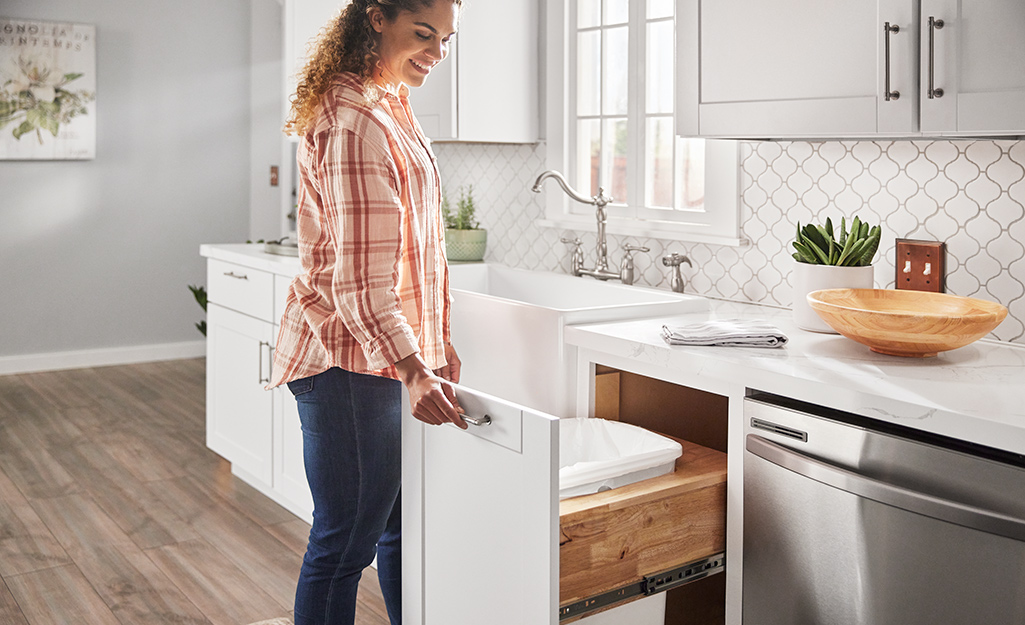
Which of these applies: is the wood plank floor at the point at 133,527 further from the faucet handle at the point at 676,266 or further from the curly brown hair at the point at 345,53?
the curly brown hair at the point at 345,53

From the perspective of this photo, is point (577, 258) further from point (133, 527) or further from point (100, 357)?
point (100, 357)

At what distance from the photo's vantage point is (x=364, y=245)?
1550 mm

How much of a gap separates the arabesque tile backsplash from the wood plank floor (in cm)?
131

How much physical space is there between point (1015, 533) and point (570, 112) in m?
2.12

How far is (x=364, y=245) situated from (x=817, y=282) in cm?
98

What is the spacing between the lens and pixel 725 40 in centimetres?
202

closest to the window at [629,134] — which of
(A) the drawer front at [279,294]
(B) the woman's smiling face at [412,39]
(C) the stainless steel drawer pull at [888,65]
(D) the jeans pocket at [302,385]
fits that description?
(C) the stainless steel drawer pull at [888,65]

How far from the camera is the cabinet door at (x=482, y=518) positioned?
4.56 ft

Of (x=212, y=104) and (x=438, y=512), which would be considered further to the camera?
(x=212, y=104)

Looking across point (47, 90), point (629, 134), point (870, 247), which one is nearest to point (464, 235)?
point (629, 134)

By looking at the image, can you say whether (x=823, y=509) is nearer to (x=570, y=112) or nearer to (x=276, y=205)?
(x=570, y=112)

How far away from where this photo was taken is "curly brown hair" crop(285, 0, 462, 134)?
1.66 meters

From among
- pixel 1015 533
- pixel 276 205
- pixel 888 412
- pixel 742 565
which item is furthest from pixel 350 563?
pixel 276 205

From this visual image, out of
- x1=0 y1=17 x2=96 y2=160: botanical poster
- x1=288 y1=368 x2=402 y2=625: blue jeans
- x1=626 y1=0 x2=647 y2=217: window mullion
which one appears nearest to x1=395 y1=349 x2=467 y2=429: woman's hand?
x1=288 y1=368 x2=402 y2=625: blue jeans
